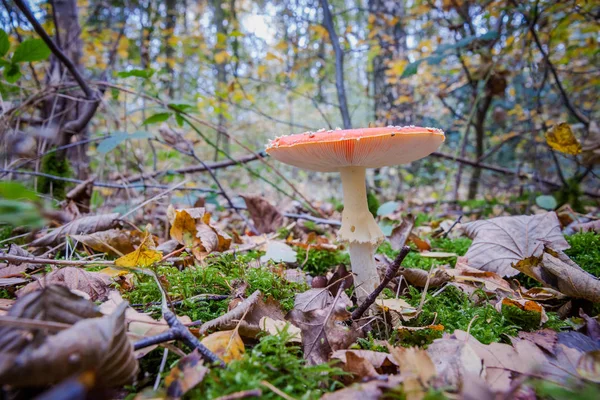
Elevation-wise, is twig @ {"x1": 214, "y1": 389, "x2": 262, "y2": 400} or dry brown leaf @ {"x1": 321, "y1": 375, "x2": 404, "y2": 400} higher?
twig @ {"x1": 214, "y1": 389, "x2": 262, "y2": 400}

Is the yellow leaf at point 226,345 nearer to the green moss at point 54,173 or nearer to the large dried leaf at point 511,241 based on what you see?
the large dried leaf at point 511,241

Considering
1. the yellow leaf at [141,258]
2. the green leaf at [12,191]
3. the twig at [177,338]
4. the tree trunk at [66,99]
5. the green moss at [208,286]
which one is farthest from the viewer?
the tree trunk at [66,99]

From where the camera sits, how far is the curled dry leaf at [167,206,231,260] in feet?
6.56

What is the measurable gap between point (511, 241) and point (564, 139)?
4.19 ft

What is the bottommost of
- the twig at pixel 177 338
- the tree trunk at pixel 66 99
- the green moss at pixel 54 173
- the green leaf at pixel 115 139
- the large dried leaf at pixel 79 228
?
the twig at pixel 177 338

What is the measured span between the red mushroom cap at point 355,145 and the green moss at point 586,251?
1075 millimetres

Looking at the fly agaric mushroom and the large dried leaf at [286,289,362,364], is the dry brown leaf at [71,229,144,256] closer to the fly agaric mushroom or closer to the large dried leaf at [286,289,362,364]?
the fly agaric mushroom

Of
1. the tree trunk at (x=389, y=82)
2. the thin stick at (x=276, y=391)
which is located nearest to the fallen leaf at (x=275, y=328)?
the thin stick at (x=276, y=391)

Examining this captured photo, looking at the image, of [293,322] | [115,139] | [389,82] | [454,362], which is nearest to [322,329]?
[293,322]

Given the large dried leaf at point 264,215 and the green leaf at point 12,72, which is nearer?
the green leaf at point 12,72

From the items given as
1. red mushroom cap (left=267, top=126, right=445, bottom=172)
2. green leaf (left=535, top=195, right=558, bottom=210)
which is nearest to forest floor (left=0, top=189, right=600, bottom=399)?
red mushroom cap (left=267, top=126, right=445, bottom=172)

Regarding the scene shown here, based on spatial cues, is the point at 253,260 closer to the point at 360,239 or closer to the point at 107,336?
the point at 360,239

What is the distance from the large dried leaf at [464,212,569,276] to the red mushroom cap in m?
0.75

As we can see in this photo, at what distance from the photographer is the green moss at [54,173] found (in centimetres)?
297
